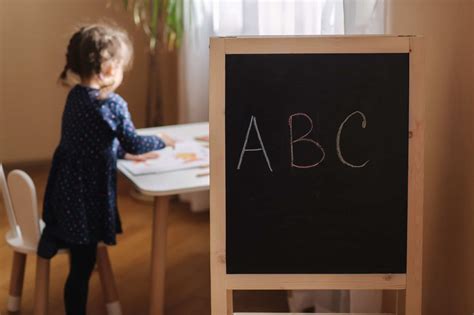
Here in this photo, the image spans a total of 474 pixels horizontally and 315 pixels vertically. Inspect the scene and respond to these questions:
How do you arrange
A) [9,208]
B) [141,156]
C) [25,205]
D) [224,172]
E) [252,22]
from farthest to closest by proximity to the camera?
1. [252,22]
2. [141,156]
3. [9,208]
4. [25,205]
5. [224,172]

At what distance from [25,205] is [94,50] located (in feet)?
1.76

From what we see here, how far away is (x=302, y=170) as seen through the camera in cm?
184

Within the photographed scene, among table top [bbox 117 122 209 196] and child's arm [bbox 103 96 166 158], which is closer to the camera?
table top [bbox 117 122 209 196]

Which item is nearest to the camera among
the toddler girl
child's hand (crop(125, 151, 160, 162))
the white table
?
the white table

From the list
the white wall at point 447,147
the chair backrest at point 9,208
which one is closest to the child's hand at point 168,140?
the chair backrest at point 9,208

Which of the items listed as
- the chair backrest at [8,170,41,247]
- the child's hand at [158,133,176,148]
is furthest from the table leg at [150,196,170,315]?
the chair backrest at [8,170,41,247]

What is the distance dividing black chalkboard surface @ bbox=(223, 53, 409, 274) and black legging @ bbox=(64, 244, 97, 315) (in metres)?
0.90

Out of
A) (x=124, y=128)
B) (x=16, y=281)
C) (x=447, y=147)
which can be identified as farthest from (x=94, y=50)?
(x=447, y=147)

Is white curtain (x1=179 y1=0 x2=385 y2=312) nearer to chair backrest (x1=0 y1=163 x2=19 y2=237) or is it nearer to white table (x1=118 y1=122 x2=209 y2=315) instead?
white table (x1=118 y1=122 x2=209 y2=315)

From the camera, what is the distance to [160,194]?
95.4 inches

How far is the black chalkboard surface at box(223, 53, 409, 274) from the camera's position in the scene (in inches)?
71.5

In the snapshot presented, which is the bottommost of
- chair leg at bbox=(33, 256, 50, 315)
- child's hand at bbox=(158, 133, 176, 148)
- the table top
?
chair leg at bbox=(33, 256, 50, 315)

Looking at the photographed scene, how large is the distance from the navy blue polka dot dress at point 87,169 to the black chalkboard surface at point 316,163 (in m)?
0.83

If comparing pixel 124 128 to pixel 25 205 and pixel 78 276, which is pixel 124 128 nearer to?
pixel 25 205
